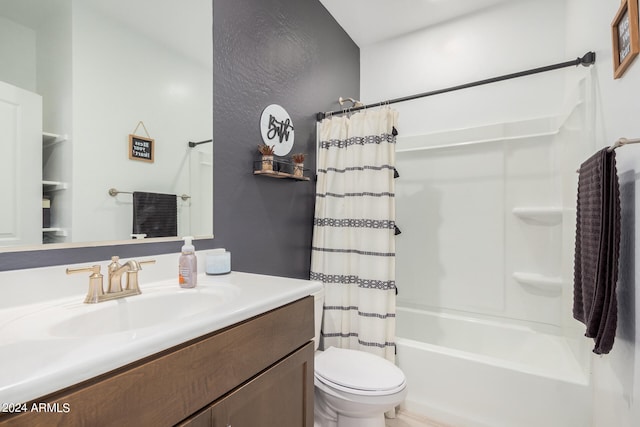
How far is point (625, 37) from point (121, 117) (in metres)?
1.76

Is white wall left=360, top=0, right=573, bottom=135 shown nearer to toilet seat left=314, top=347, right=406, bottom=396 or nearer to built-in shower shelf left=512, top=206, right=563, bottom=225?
built-in shower shelf left=512, top=206, right=563, bottom=225

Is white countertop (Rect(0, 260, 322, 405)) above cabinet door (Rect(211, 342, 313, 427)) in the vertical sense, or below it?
above

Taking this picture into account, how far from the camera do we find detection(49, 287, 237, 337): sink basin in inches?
30.0

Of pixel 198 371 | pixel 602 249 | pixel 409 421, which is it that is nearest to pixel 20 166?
pixel 198 371

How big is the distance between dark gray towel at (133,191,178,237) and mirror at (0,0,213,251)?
0.02 m

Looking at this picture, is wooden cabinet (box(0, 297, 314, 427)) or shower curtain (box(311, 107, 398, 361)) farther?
shower curtain (box(311, 107, 398, 361))

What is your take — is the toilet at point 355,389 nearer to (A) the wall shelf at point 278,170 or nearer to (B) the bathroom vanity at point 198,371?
(B) the bathroom vanity at point 198,371

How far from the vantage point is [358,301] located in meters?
1.81

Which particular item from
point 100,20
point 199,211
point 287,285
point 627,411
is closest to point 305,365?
point 287,285

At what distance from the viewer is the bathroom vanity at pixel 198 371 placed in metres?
0.46

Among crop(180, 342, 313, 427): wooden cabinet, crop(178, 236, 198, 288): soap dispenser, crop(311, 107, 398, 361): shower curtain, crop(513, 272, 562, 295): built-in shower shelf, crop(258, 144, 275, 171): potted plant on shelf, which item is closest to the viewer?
crop(180, 342, 313, 427): wooden cabinet

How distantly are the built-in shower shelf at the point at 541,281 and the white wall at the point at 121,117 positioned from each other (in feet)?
7.10

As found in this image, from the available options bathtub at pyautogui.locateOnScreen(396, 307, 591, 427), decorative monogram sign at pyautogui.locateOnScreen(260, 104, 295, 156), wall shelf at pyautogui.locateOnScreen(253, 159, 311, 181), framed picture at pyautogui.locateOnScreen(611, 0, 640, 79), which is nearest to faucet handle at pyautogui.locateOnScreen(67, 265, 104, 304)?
wall shelf at pyautogui.locateOnScreen(253, 159, 311, 181)

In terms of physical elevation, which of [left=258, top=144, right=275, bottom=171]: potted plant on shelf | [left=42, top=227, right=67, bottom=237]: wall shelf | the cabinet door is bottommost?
the cabinet door
